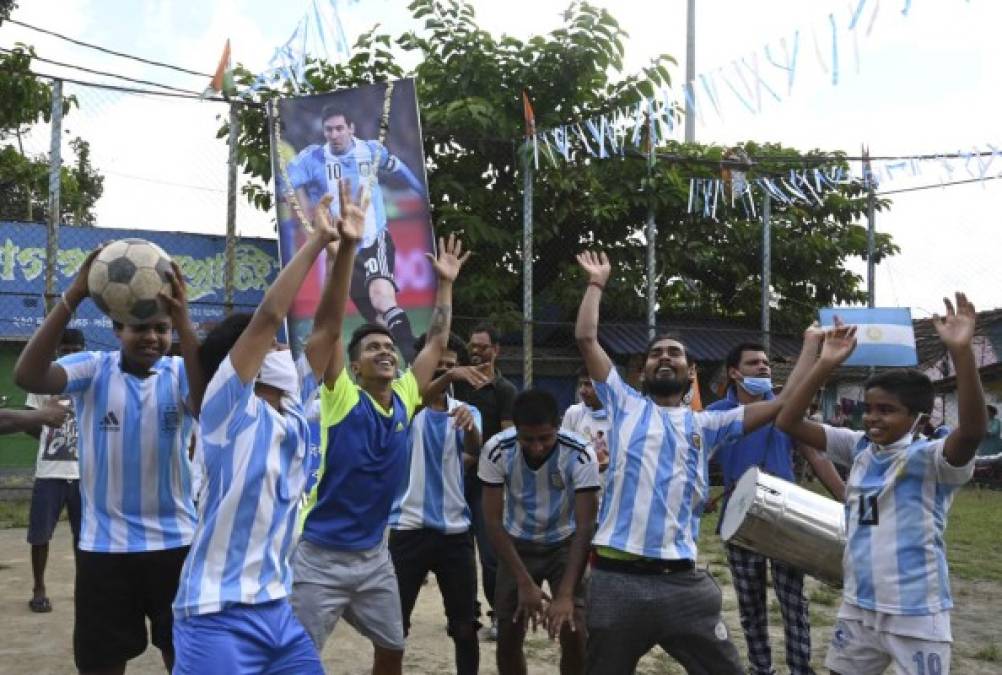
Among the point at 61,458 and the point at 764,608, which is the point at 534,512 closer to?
the point at 764,608

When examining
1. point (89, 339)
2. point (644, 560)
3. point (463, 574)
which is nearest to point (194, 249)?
point (89, 339)

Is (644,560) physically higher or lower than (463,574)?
higher

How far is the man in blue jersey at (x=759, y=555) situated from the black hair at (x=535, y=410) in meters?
0.77

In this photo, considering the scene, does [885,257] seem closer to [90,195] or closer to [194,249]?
[194,249]

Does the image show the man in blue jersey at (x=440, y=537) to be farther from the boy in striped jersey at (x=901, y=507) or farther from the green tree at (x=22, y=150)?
the green tree at (x=22, y=150)

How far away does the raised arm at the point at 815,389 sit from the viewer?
393cm

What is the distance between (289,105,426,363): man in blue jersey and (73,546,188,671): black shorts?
8215mm

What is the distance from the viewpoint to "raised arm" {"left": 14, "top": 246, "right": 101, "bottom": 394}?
11.8 ft

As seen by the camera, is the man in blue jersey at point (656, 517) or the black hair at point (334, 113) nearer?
the man in blue jersey at point (656, 517)

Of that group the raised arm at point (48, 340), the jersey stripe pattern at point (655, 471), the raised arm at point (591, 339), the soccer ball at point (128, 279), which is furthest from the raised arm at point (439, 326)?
the raised arm at point (48, 340)

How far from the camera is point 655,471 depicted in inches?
158

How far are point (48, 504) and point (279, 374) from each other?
4.69m

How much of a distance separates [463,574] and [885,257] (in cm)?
1306

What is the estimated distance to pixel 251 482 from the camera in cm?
299
